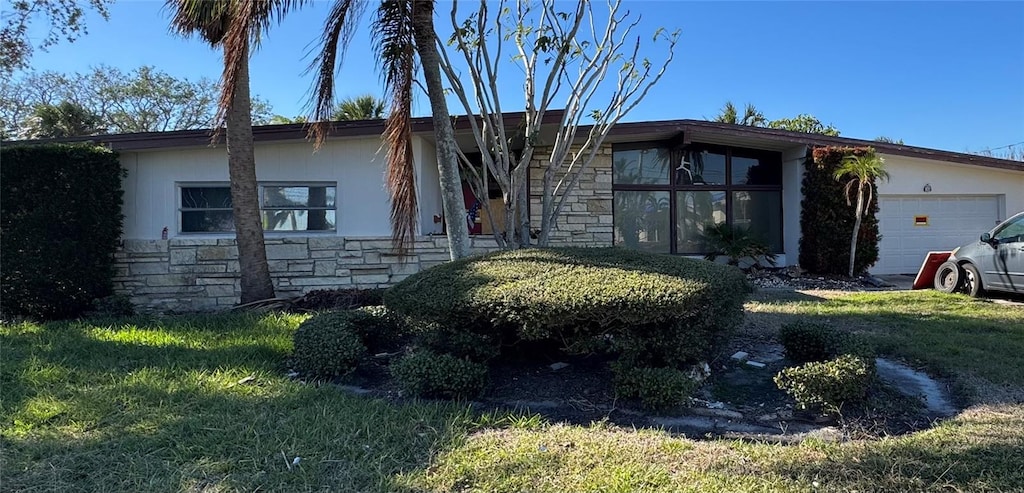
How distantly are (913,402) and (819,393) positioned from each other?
0.87 m

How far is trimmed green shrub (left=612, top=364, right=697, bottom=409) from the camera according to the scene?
3.69 m

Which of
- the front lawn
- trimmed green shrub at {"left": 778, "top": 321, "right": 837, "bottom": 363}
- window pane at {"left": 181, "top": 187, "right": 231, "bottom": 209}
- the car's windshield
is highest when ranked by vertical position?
window pane at {"left": 181, "top": 187, "right": 231, "bottom": 209}

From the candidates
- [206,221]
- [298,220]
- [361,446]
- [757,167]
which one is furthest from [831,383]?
[757,167]

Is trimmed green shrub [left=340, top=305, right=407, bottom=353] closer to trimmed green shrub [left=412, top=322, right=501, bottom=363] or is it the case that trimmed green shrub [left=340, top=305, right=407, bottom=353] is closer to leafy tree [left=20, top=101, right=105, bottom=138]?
trimmed green shrub [left=412, top=322, right=501, bottom=363]

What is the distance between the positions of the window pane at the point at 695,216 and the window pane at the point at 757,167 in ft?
2.29

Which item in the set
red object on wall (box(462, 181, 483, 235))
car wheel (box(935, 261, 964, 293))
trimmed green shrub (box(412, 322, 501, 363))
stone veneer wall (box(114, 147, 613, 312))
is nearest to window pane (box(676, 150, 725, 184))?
car wheel (box(935, 261, 964, 293))

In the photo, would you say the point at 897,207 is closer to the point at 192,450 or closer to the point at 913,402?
the point at 913,402

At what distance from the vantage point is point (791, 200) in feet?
39.0

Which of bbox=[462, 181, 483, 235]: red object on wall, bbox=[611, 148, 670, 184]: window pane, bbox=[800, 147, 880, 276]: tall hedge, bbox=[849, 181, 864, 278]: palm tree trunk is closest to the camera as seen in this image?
bbox=[849, 181, 864, 278]: palm tree trunk

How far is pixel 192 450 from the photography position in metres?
3.18

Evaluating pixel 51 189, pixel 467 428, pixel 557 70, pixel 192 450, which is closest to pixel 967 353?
pixel 467 428

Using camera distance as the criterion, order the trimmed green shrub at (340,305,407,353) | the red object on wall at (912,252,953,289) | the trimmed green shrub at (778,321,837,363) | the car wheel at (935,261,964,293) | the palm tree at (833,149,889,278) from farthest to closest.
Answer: the palm tree at (833,149,889,278) → the red object on wall at (912,252,953,289) → the car wheel at (935,261,964,293) → the trimmed green shrub at (340,305,407,353) → the trimmed green shrub at (778,321,837,363)

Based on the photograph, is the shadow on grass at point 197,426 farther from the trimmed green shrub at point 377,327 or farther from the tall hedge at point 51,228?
the tall hedge at point 51,228

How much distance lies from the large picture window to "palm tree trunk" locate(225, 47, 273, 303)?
6.75 m
